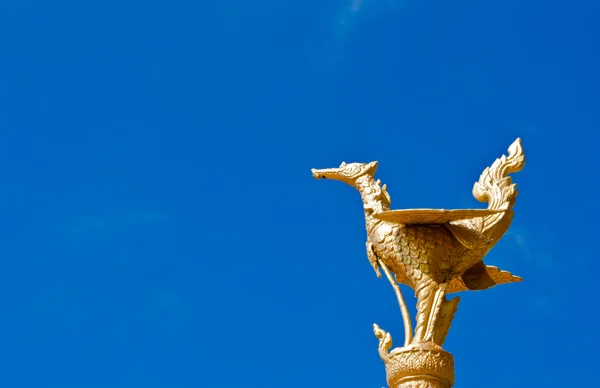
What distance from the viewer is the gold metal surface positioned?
10.5m

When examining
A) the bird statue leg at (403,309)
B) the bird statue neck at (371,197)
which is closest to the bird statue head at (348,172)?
the bird statue neck at (371,197)

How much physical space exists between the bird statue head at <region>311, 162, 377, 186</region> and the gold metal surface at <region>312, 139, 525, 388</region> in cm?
14

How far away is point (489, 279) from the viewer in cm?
1184

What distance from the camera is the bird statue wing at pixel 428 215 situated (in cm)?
1069

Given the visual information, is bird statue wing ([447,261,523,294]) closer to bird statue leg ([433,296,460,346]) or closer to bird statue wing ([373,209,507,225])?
bird statue leg ([433,296,460,346])

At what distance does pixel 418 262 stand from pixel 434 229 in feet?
1.49

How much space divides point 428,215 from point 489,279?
157 cm

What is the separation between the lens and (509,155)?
1241 cm

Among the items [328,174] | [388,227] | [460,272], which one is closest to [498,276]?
[460,272]

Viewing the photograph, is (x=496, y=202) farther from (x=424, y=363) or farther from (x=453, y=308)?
(x=424, y=363)

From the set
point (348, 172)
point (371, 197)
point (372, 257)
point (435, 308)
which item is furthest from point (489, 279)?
point (348, 172)

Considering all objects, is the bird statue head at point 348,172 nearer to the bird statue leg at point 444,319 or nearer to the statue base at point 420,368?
the bird statue leg at point 444,319

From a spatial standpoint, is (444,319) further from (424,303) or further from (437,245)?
(437,245)

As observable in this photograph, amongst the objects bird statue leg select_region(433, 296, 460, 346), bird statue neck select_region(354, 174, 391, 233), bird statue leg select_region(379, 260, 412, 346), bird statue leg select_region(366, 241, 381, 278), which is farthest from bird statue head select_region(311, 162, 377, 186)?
bird statue leg select_region(433, 296, 460, 346)
